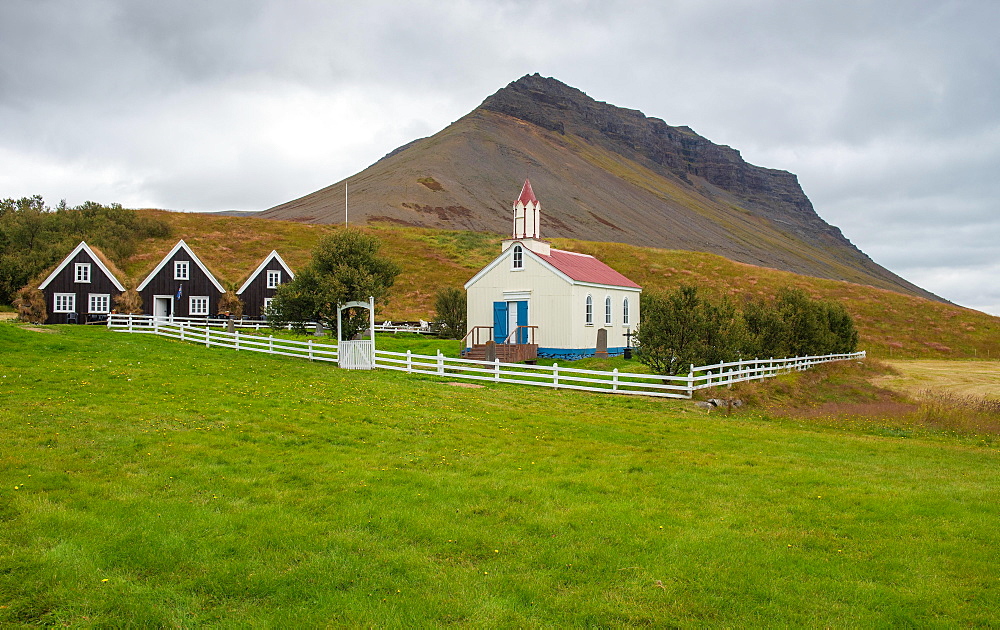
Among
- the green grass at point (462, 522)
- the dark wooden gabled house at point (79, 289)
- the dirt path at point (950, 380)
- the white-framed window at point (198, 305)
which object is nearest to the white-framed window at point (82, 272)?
the dark wooden gabled house at point (79, 289)

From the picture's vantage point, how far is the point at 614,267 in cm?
7525

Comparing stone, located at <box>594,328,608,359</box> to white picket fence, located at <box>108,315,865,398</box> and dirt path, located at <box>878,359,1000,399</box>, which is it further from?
dirt path, located at <box>878,359,1000,399</box>

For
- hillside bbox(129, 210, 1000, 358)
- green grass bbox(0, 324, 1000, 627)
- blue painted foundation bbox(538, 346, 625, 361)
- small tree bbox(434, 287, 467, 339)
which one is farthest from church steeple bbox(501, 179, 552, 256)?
hillside bbox(129, 210, 1000, 358)

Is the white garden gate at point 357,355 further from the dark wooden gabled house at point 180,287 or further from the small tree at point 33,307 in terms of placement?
the small tree at point 33,307

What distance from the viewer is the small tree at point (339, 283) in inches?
1127

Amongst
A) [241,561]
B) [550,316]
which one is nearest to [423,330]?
[550,316]

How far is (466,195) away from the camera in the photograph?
169250 millimetres

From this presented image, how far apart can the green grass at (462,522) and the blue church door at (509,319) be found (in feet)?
58.8

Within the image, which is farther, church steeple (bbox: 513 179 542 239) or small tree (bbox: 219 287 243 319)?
small tree (bbox: 219 287 243 319)

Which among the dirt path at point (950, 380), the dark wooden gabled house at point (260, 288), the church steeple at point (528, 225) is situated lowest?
the dirt path at point (950, 380)

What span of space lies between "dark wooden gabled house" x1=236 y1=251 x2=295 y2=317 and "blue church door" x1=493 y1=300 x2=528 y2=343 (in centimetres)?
1986

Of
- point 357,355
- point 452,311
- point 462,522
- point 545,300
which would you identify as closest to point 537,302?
point 545,300

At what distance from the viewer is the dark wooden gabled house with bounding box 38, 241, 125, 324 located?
4012 centimetres

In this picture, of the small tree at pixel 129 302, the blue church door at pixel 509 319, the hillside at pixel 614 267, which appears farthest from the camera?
the hillside at pixel 614 267
